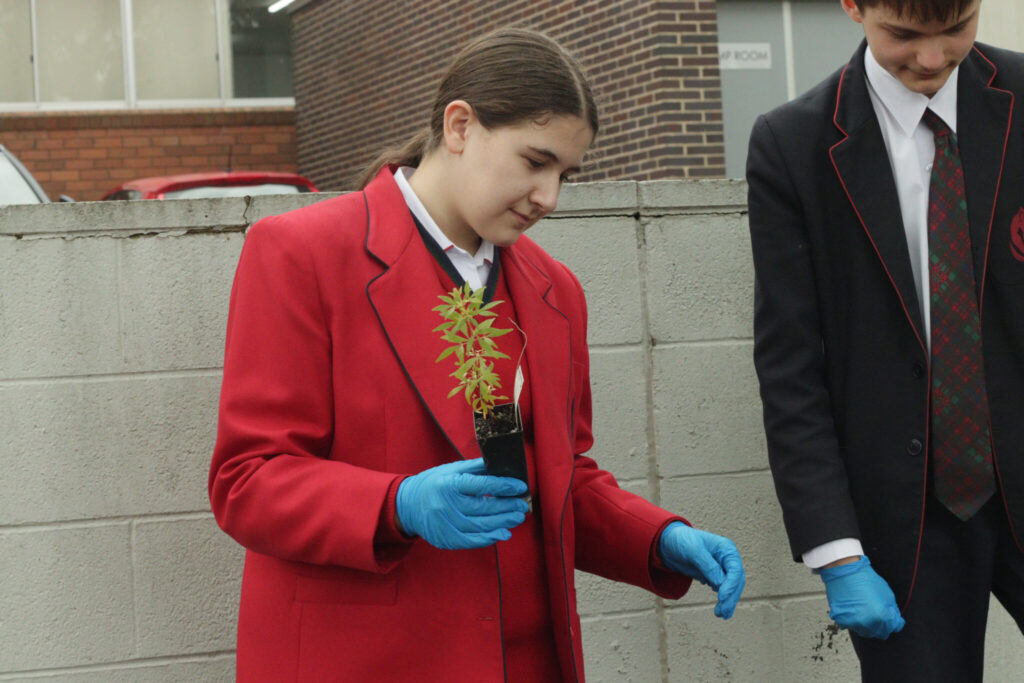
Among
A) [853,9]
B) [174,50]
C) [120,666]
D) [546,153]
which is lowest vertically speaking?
[120,666]

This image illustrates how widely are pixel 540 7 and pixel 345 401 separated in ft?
28.7

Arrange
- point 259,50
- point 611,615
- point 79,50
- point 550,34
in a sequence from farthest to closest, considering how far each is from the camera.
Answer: point 259,50
point 79,50
point 550,34
point 611,615

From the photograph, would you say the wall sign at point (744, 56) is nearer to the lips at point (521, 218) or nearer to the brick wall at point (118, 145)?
the brick wall at point (118, 145)

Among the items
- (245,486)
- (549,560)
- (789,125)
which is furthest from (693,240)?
(245,486)

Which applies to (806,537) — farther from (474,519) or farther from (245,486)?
(245,486)

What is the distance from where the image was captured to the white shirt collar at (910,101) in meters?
2.10

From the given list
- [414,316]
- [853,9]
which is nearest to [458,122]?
[414,316]

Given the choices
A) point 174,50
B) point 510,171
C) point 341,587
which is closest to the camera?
point 341,587

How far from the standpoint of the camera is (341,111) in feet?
43.3

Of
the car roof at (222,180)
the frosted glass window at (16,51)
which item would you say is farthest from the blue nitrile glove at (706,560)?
the frosted glass window at (16,51)

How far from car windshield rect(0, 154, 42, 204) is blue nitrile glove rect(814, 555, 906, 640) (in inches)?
182

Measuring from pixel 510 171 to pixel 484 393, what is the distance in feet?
1.37

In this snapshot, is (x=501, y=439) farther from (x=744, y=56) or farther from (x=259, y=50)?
(x=259, y=50)

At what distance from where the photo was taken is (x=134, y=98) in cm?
1370
